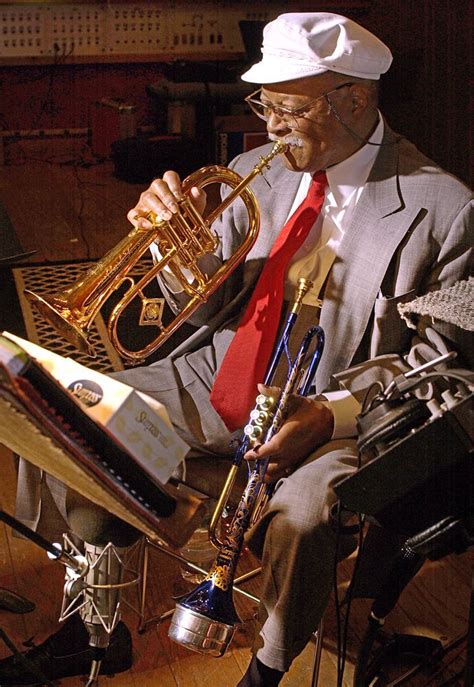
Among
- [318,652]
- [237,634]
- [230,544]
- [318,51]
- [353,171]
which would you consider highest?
[318,51]

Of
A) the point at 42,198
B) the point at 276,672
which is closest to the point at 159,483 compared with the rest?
the point at 276,672

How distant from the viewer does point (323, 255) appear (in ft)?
6.95

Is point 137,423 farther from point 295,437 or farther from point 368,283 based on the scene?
point 368,283

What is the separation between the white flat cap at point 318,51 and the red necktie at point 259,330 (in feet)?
0.83

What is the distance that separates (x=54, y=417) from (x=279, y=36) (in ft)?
3.80

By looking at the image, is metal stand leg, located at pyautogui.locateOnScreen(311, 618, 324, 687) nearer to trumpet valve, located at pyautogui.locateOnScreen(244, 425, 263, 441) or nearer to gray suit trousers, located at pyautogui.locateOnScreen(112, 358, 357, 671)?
gray suit trousers, located at pyautogui.locateOnScreen(112, 358, 357, 671)

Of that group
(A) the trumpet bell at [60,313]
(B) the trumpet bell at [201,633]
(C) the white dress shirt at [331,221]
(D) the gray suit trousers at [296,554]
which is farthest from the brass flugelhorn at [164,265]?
(B) the trumpet bell at [201,633]

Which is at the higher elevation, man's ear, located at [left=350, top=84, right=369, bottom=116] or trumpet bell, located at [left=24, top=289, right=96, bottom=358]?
man's ear, located at [left=350, top=84, right=369, bottom=116]

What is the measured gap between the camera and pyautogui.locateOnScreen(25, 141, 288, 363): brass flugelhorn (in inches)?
77.4

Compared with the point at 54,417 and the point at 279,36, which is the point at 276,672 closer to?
the point at 54,417

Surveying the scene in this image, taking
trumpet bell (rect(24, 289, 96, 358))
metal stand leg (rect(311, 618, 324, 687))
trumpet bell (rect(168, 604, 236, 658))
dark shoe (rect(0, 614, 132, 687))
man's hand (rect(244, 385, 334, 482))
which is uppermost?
trumpet bell (rect(24, 289, 96, 358))

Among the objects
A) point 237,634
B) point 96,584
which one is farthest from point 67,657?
point 237,634

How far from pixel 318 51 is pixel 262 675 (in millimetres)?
1322

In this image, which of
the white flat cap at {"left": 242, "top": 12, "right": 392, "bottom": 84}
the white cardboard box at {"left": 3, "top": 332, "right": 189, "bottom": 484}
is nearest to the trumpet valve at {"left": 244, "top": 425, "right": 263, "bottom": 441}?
the white cardboard box at {"left": 3, "top": 332, "right": 189, "bottom": 484}
